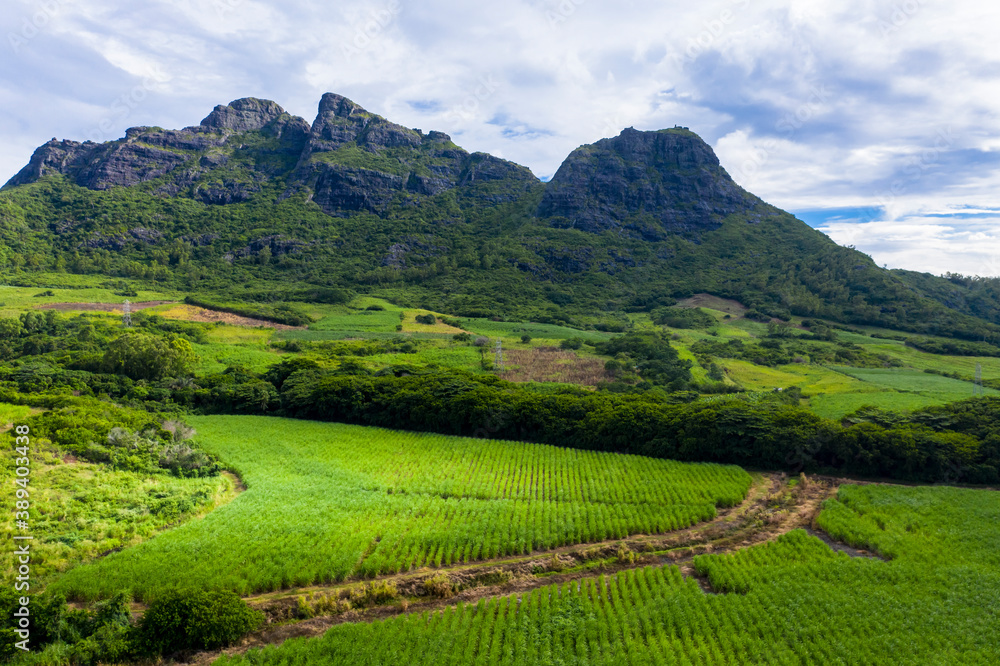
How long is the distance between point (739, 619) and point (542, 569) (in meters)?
10.3

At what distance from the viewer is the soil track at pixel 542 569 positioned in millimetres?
23625

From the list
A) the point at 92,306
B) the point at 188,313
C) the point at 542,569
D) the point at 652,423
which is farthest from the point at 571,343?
the point at 92,306

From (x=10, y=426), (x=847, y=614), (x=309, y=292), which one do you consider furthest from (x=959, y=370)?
(x=309, y=292)

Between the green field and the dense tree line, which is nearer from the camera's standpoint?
the green field

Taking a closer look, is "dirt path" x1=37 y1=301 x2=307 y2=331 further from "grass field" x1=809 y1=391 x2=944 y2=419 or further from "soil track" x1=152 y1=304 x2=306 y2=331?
"grass field" x1=809 y1=391 x2=944 y2=419

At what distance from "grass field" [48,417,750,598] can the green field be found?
5.37m

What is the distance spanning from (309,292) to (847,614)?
145309 millimetres

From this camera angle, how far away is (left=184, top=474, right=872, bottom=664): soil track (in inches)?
930

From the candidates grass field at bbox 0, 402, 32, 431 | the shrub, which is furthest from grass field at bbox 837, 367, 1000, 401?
grass field at bbox 0, 402, 32, 431

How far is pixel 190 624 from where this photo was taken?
20.8m

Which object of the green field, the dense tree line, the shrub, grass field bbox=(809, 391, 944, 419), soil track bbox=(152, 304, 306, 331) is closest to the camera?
the green field

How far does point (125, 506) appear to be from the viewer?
31.5 metres

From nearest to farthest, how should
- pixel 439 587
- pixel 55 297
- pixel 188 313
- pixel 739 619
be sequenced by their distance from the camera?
pixel 739 619, pixel 439 587, pixel 55 297, pixel 188 313

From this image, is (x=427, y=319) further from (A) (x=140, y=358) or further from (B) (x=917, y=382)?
(B) (x=917, y=382)
